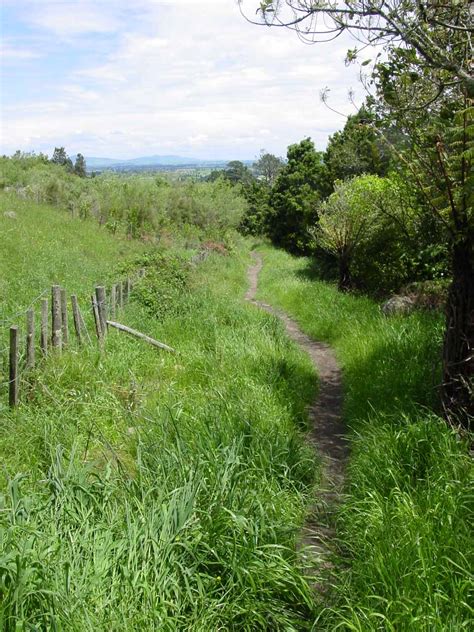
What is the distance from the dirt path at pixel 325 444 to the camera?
4.29 metres

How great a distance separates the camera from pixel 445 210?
5406mm

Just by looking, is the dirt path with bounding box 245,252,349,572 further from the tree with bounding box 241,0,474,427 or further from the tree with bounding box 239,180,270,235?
the tree with bounding box 239,180,270,235

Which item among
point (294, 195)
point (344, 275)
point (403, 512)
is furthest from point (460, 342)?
point (294, 195)

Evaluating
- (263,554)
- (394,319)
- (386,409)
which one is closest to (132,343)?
(386,409)

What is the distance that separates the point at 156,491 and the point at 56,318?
3.50 meters

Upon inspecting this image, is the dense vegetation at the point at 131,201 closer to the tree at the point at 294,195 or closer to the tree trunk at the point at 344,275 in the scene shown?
the tree at the point at 294,195

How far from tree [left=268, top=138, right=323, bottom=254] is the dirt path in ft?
69.8

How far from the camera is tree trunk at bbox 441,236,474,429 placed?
527 centimetres

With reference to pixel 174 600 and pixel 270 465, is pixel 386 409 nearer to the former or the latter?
pixel 270 465

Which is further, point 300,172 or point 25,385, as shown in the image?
point 300,172

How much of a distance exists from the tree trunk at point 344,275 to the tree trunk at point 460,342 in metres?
10.2

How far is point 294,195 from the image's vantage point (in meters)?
34.2

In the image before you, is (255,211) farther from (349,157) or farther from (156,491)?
(156,491)

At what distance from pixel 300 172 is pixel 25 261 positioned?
23979 millimetres
